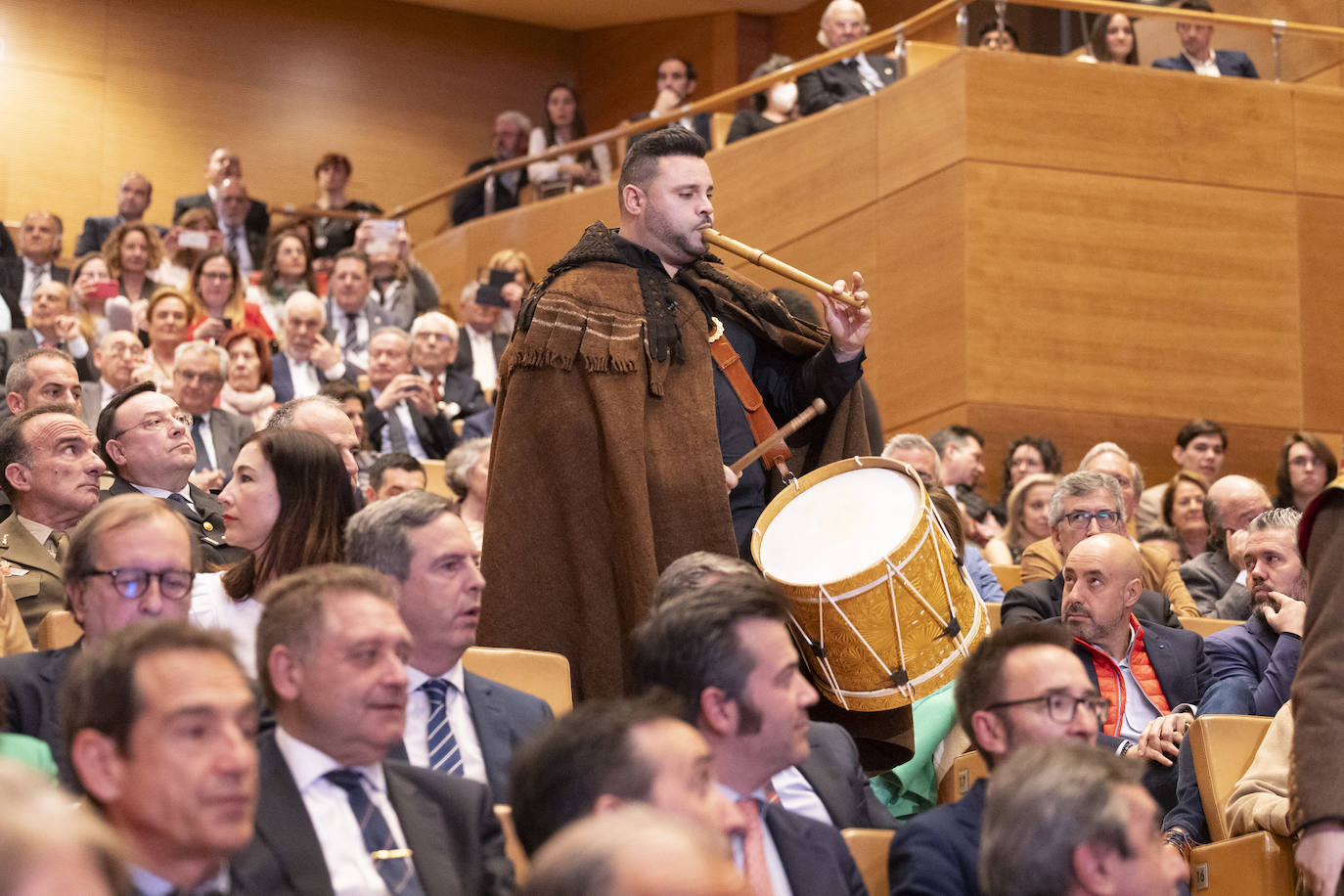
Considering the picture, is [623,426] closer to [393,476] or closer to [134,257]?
[393,476]

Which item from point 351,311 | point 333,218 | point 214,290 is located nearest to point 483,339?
point 351,311

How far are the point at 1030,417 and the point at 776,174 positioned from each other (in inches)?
83.7

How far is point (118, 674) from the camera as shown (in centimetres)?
206

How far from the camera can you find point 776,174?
9031mm

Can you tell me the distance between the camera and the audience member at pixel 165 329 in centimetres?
675

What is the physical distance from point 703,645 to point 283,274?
6.69 meters

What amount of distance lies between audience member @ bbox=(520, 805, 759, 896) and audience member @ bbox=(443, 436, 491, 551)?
3.88 meters

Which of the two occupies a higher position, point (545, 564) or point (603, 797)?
point (603, 797)

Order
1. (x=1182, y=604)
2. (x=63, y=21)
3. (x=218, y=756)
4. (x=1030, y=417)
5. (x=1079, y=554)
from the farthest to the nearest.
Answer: (x=63, y=21) → (x=1030, y=417) → (x=1182, y=604) → (x=1079, y=554) → (x=218, y=756)

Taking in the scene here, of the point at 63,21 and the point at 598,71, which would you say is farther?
the point at 598,71

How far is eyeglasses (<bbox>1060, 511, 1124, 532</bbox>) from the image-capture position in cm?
451

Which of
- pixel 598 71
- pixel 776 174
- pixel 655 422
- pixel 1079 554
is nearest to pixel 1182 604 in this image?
pixel 1079 554

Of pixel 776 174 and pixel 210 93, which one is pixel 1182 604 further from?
pixel 210 93

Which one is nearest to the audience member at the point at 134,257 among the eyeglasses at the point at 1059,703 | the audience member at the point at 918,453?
the audience member at the point at 918,453
